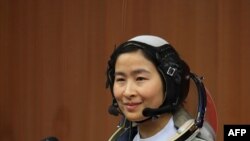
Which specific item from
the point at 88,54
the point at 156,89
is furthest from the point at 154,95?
the point at 88,54

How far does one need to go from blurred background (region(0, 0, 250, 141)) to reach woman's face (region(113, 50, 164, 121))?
3.32 ft

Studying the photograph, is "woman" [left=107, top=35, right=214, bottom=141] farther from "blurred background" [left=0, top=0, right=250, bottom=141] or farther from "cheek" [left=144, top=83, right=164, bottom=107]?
"blurred background" [left=0, top=0, right=250, bottom=141]

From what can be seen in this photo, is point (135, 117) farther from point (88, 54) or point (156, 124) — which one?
point (88, 54)

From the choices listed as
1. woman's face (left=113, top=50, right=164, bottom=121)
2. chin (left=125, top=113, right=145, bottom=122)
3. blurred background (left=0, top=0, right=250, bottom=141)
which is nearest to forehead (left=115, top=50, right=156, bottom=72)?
woman's face (left=113, top=50, right=164, bottom=121)

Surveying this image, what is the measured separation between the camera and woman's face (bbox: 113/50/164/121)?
40.3 inches

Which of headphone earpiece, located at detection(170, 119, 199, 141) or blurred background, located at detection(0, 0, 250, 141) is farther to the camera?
blurred background, located at detection(0, 0, 250, 141)

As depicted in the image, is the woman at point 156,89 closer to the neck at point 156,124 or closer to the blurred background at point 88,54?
the neck at point 156,124

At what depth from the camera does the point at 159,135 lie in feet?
3.48

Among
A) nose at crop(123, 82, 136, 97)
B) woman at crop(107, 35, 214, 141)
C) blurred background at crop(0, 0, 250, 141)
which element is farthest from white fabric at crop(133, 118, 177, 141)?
blurred background at crop(0, 0, 250, 141)

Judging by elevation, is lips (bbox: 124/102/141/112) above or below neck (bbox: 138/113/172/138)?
above

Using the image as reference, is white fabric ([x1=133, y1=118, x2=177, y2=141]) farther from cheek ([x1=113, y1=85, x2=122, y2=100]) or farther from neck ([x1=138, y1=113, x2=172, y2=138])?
cheek ([x1=113, y1=85, x2=122, y2=100])

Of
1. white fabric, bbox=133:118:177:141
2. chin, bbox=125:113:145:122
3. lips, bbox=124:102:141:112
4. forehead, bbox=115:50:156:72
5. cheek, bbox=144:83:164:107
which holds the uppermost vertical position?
forehead, bbox=115:50:156:72

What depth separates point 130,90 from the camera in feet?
3.37

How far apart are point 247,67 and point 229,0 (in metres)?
0.29
